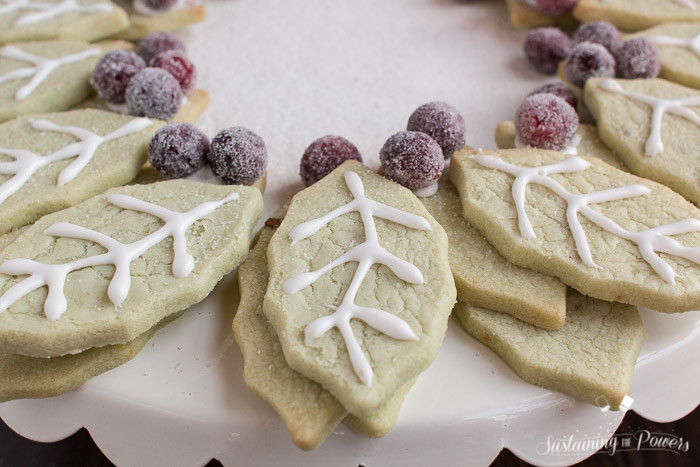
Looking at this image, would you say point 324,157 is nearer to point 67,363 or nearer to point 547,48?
point 67,363

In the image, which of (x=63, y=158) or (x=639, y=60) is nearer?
(x=63, y=158)

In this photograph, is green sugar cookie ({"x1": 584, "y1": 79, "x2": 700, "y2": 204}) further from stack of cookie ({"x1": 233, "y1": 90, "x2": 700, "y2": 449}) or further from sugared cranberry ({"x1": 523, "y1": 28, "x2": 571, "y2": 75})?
sugared cranberry ({"x1": 523, "y1": 28, "x2": 571, "y2": 75})

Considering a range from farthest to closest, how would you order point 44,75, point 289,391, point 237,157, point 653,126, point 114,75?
point 44,75
point 114,75
point 653,126
point 237,157
point 289,391

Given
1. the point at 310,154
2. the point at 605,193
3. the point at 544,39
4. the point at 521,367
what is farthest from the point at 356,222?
the point at 544,39

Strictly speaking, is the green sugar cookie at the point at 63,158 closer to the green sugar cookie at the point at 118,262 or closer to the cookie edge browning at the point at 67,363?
the green sugar cookie at the point at 118,262

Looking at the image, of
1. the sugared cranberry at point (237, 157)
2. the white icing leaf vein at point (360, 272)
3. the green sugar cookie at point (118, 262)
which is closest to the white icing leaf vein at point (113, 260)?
the green sugar cookie at point (118, 262)

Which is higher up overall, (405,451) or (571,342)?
(571,342)

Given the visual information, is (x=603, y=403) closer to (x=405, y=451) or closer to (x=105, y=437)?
(x=405, y=451)

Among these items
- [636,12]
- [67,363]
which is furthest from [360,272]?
[636,12]
